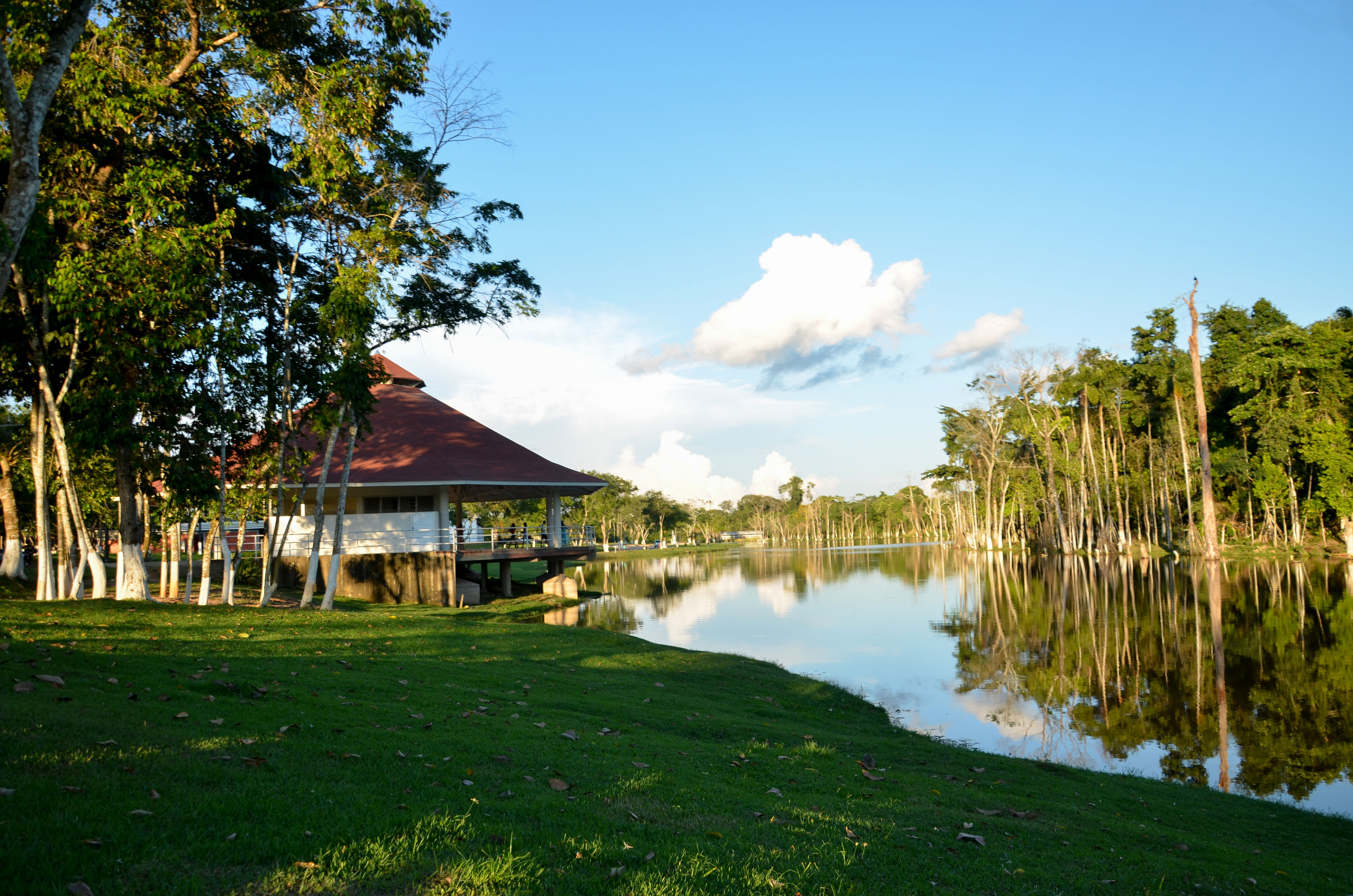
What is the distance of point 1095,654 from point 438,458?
2046cm

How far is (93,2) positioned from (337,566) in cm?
1452

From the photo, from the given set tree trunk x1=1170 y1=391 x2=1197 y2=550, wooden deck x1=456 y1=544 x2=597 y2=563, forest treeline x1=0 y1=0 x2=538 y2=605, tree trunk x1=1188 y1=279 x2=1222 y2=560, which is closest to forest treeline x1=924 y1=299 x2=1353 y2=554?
tree trunk x1=1170 y1=391 x2=1197 y2=550

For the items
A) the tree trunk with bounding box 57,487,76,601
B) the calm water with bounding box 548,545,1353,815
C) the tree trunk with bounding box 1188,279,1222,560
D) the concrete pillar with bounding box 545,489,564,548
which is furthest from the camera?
the concrete pillar with bounding box 545,489,564,548

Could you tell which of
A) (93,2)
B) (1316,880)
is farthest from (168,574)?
(1316,880)

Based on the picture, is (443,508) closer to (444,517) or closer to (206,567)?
(444,517)

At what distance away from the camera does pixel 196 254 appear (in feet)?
43.2

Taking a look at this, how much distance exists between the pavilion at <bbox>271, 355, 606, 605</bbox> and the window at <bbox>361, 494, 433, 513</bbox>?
0.03m

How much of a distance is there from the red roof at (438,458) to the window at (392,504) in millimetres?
1609

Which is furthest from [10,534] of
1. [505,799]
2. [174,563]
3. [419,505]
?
[505,799]

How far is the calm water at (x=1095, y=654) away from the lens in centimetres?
1139

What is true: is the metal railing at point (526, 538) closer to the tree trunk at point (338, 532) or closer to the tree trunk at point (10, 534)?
A: the tree trunk at point (338, 532)

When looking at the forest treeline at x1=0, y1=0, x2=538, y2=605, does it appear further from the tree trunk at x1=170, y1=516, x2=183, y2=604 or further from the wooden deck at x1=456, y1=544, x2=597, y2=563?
Result: the wooden deck at x1=456, y1=544, x2=597, y2=563

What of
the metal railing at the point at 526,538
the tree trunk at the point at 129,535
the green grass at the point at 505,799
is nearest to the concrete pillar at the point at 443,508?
the metal railing at the point at 526,538

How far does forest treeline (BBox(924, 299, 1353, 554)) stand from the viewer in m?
42.0
